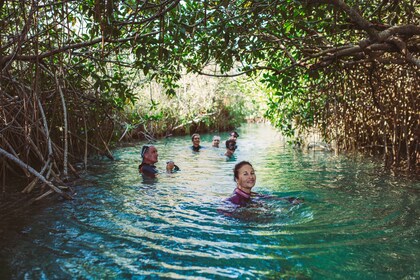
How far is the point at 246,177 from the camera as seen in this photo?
5.71 metres

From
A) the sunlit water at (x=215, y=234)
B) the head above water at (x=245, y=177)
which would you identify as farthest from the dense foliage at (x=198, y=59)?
the head above water at (x=245, y=177)

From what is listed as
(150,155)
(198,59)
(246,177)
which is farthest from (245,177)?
(150,155)

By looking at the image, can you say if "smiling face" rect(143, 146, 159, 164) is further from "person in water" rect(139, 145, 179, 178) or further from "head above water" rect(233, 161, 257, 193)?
"head above water" rect(233, 161, 257, 193)

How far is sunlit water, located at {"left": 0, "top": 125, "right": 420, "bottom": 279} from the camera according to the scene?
3482mm

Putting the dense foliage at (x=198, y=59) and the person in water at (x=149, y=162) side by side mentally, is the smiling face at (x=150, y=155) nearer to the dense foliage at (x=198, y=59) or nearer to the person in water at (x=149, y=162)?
the person in water at (x=149, y=162)

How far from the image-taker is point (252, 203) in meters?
5.80

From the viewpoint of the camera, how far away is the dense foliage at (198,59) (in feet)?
17.5

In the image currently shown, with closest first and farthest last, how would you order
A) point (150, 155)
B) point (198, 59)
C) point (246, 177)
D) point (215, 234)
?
point (215, 234)
point (246, 177)
point (198, 59)
point (150, 155)

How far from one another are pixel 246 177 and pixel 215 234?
4.54ft

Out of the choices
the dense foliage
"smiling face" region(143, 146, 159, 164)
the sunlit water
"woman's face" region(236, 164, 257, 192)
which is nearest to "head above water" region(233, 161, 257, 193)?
"woman's face" region(236, 164, 257, 192)

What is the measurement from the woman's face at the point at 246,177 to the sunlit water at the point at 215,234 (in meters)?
0.34

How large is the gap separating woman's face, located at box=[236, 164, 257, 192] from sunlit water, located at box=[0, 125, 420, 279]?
0.34 meters

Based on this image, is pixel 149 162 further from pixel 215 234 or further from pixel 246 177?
pixel 215 234

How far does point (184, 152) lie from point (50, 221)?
28.2 ft
